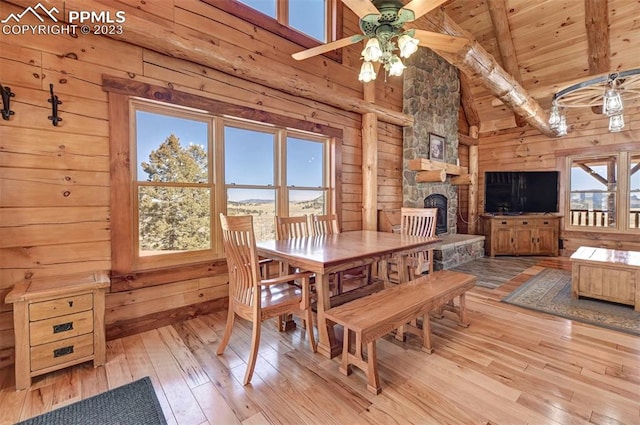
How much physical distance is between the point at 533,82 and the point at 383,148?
11.9 ft

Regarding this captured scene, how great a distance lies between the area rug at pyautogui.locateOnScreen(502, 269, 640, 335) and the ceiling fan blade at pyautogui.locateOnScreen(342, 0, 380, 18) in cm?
327

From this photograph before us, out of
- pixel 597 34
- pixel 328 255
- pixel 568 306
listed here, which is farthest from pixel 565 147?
pixel 328 255

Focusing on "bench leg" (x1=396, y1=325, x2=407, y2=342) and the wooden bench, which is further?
"bench leg" (x1=396, y1=325, x2=407, y2=342)

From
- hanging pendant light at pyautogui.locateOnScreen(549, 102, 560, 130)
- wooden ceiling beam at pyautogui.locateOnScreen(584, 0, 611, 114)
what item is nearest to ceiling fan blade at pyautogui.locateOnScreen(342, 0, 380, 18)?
hanging pendant light at pyautogui.locateOnScreen(549, 102, 560, 130)

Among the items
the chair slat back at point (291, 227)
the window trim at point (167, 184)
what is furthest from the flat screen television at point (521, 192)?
the window trim at point (167, 184)

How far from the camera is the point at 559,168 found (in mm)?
6020

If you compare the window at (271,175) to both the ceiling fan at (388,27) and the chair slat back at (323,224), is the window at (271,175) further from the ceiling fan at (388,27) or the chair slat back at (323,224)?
the ceiling fan at (388,27)

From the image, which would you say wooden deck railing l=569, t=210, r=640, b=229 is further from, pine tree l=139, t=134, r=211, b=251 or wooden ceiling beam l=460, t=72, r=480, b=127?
pine tree l=139, t=134, r=211, b=251

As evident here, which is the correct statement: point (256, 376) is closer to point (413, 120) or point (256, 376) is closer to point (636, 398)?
point (636, 398)

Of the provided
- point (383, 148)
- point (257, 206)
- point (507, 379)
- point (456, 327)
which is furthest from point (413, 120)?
point (507, 379)

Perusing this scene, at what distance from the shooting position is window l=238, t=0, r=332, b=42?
3.44 metres

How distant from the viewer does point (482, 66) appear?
3.56 meters

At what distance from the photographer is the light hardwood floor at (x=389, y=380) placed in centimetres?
160

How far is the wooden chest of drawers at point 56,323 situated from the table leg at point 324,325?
1.53 m
